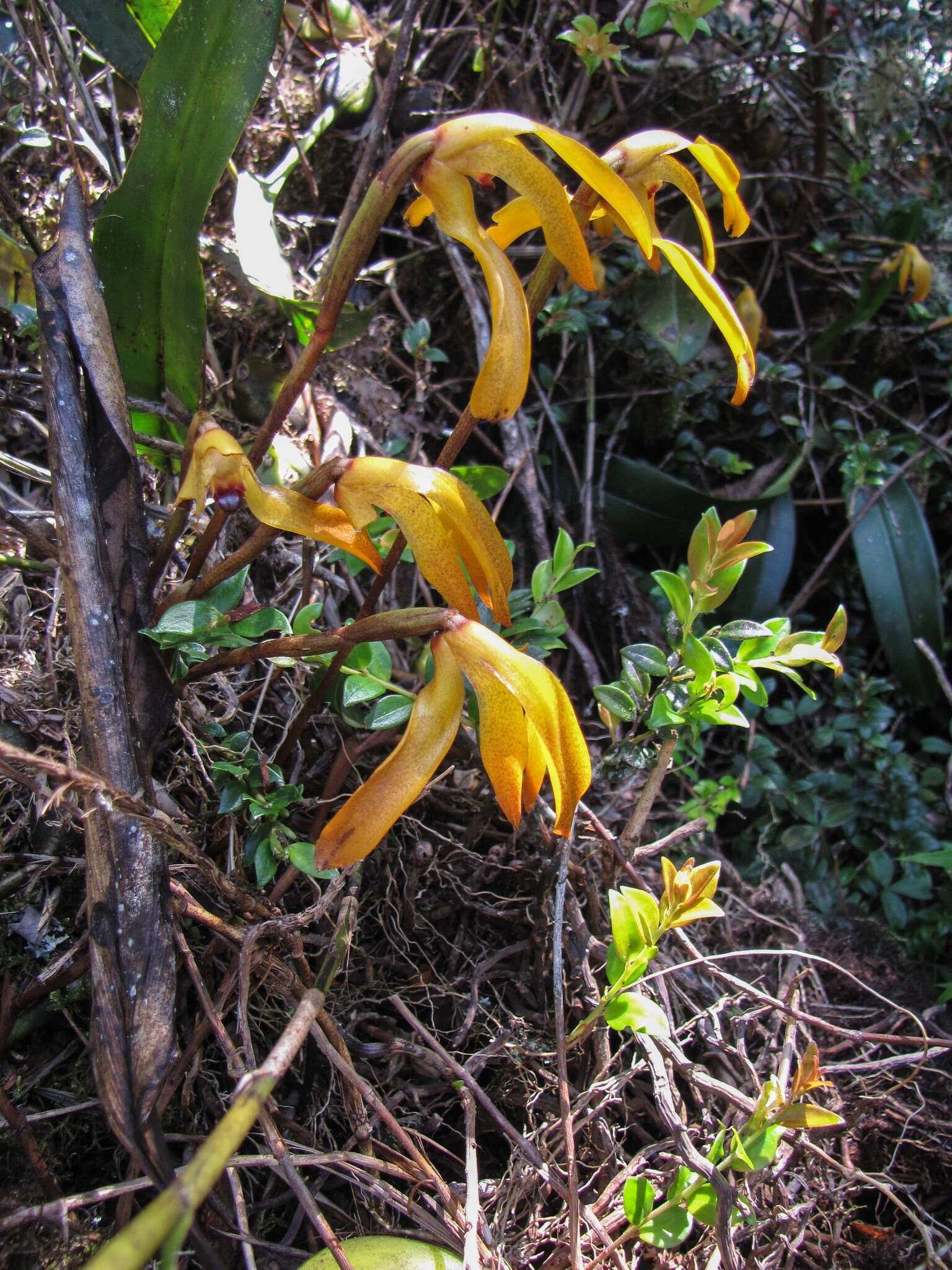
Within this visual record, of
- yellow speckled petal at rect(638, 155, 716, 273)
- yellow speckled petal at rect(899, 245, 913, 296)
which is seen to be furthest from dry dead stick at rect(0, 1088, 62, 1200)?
yellow speckled petal at rect(899, 245, 913, 296)

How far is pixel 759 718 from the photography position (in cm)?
146

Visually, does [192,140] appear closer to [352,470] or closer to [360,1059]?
[352,470]

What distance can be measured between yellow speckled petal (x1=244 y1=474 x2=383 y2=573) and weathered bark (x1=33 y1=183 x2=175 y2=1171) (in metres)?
0.19

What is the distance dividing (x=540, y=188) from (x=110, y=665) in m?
0.52

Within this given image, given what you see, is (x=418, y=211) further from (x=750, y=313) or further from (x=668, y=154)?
(x=750, y=313)

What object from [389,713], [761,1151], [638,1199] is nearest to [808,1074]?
[761,1151]

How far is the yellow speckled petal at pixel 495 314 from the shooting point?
620 millimetres

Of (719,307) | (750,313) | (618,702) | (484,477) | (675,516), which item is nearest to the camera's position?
(719,307)

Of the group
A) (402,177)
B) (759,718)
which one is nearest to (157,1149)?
(402,177)

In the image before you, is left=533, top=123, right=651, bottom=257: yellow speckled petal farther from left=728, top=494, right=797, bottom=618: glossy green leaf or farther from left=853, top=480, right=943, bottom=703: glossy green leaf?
left=853, top=480, right=943, bottom=703: glossy green leaf

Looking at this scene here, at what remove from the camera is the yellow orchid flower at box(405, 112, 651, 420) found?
0.63 meters

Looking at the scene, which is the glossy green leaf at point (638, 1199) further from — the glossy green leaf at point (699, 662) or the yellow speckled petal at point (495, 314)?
the yellow speckled petal at point (495, 314)

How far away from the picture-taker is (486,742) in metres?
0.62

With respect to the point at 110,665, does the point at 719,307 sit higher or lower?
higher
